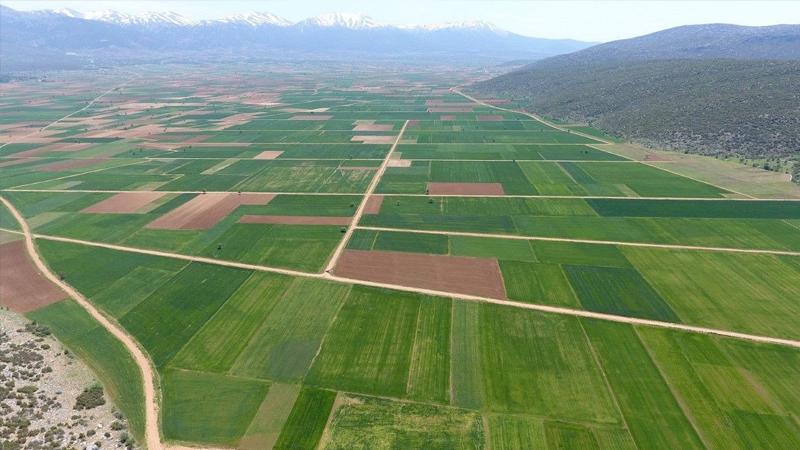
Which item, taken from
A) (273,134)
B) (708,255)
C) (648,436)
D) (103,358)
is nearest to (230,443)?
(103,358)

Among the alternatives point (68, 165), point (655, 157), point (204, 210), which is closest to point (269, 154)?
point (204, 210)

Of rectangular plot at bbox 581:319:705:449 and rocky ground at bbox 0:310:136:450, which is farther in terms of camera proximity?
rocky ground at bbox 0:310:136:450

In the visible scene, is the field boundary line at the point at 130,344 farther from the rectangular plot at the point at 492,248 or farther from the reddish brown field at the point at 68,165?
the reddish brown field at the point at 68,165

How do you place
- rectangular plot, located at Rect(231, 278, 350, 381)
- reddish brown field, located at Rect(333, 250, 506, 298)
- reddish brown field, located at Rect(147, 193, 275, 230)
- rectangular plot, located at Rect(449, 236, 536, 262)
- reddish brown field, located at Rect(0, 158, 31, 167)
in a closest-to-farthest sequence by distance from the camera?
rectangular plot, located at Rect(231, 278, 350, 381) < reddish brown field, located at Rect(333, 250, 506, 298) < rectangular plot, located at Rect(449, 236, 536, 262) < reddish brown field, located at Rect(147, 193, 275, 230) < reddish brown field, located at Rect(0, 158, 31, 167)

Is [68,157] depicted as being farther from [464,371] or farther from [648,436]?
[648,436]

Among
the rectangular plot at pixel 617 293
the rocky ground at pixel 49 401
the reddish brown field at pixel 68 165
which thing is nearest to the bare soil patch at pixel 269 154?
the reddish brown field at pixel 68 165

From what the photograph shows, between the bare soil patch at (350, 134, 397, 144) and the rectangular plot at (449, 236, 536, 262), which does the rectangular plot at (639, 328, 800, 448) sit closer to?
the rectangular plot at (449, 236, 536, 262)

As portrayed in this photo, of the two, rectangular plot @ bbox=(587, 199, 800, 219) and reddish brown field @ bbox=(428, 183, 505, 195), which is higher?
rectangular plot @ bbox=(587, 199, 800, 219)

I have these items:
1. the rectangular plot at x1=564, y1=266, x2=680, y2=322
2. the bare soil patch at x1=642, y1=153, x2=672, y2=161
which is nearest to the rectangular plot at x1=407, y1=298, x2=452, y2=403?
the rectangular plot at x1=564, y1=266, x2=680, y2=322
